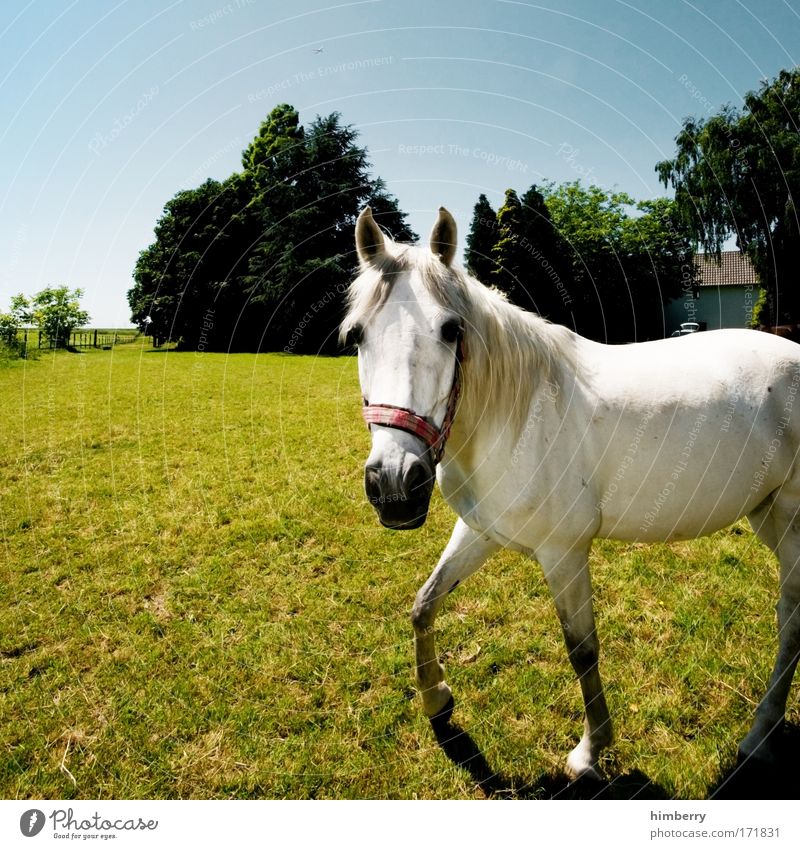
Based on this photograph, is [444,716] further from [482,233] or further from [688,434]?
[482,233]

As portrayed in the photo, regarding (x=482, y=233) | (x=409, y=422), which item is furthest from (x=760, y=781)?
(x=482, y=233)

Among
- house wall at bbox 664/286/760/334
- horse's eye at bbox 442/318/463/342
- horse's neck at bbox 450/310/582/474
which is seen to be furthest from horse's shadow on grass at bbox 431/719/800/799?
house wall at bbox 664/286/760/334

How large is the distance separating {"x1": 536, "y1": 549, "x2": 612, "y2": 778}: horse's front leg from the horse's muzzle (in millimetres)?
1028

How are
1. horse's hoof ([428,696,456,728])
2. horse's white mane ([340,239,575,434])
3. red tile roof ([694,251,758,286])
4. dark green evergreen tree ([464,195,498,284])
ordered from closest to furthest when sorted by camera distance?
1. horse's white mane ([340,239,575,434])
2. horse's hoof ([428,696,456,728])
3. dark green evergreen tree ([464,195,498,284])
4. red tile roof ([694,251,758,286])

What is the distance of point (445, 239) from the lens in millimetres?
2273

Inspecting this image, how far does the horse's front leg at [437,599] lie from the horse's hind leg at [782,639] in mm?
1783

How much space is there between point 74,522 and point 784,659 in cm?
716

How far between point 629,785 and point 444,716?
1.09m

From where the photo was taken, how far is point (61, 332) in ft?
42.4

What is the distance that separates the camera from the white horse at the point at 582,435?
2.18m

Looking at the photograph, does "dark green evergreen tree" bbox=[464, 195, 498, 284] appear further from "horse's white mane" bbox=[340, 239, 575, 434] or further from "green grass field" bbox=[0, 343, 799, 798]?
"horse's white mane" bbox=[340, 239, 575, 434]

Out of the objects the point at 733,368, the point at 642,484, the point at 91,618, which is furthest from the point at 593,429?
the point at 91,618

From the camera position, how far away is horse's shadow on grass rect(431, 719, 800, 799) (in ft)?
8.39

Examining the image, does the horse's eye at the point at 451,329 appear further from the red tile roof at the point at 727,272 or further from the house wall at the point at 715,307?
the house wall at the point at 715,307
